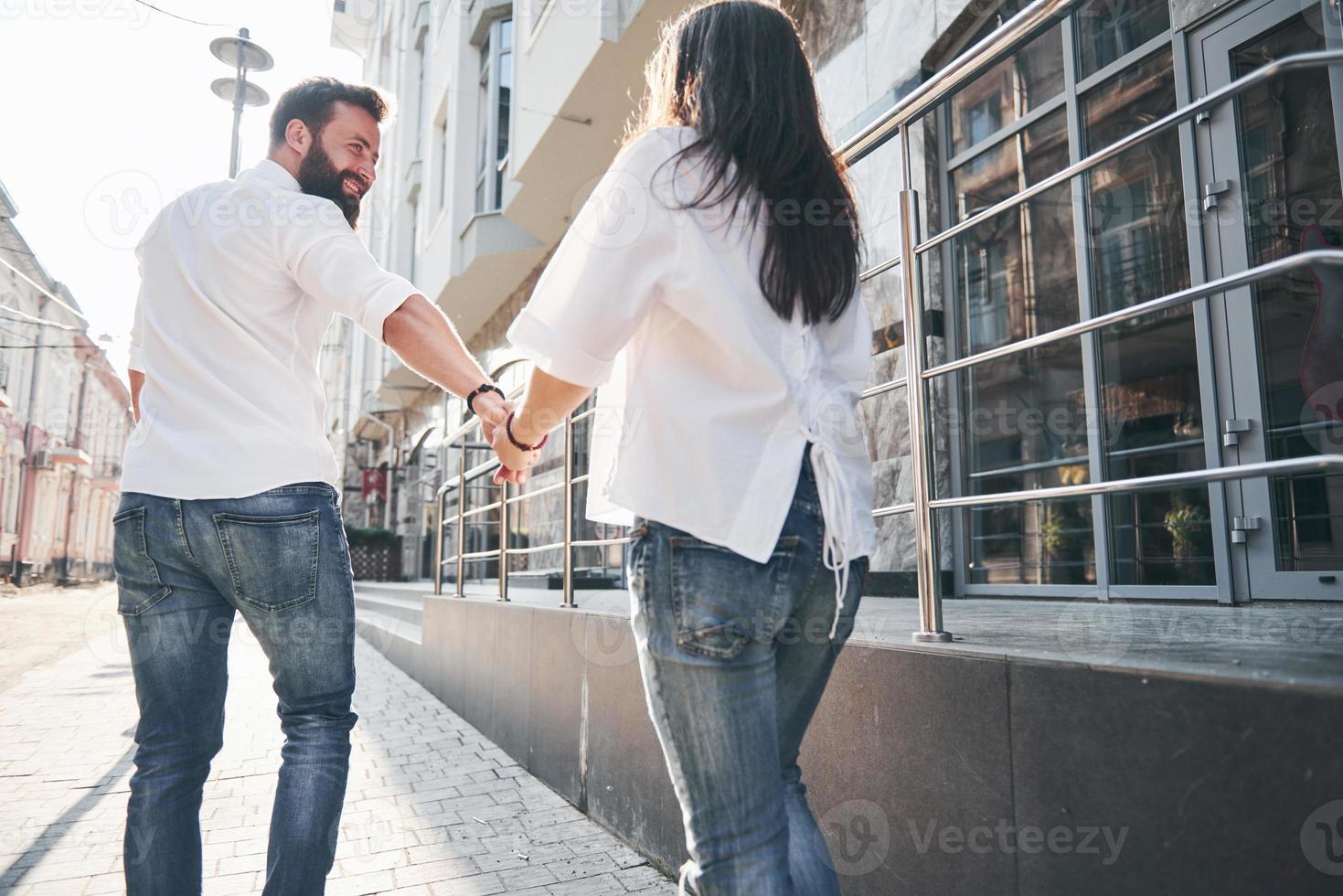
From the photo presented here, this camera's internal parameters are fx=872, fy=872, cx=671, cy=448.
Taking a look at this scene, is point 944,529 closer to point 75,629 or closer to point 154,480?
point 154,480

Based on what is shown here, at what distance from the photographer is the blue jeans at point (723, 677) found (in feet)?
3.73

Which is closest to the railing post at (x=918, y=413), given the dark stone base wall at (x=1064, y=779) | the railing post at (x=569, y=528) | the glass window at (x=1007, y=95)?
the dark stone base wall at (x=1064, y=779)

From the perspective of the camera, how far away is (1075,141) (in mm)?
5086

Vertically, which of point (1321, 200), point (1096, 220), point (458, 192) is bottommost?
point (1321, 200)

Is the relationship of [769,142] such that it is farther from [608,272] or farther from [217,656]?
[217,656]

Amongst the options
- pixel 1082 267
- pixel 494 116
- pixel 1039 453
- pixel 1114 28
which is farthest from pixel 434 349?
pixel 494 116

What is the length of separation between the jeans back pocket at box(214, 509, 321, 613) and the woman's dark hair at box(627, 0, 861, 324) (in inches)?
40.9

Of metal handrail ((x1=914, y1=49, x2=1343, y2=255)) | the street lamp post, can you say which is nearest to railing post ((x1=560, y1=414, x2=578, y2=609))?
metal handrail ((x1=914, y1=49, x2=1343, y2=255))

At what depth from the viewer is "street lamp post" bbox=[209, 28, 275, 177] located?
385 inches

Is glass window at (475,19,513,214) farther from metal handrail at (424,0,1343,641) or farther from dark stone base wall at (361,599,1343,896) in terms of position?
dark stone base wall at (361,599,1343,896)

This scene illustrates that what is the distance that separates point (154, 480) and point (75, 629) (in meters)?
14.7

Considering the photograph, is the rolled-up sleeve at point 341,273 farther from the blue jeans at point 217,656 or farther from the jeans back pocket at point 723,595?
the jeans back pocket at point 723,595

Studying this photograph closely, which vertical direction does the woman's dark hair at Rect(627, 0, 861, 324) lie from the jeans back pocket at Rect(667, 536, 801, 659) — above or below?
above

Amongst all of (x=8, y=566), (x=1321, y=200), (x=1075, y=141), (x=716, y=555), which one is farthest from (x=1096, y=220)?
(x=8, y=566)
